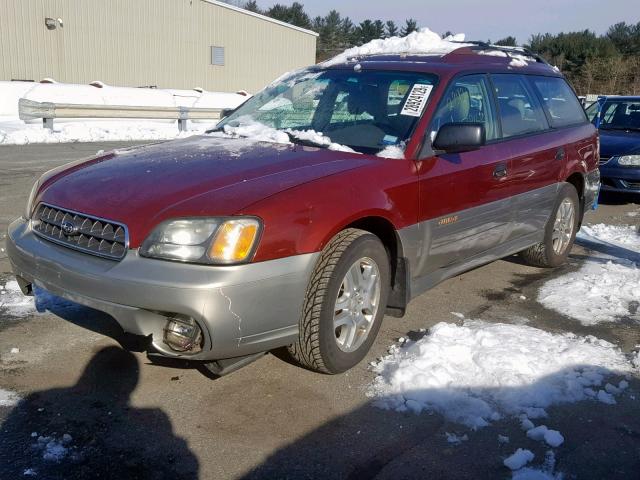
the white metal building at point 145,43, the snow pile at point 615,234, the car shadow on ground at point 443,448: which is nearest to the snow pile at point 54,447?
the car shadow on ground at point 443,448

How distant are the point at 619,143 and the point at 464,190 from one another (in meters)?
6.50

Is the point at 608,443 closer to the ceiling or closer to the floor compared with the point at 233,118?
closer to the floor

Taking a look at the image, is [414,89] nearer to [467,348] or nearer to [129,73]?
[467,348]

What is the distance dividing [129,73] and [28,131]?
12.8m

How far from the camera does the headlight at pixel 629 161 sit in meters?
9.22

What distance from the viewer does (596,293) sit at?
5.08 metres

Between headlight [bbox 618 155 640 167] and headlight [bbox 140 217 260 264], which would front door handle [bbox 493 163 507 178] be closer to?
headlight [bbox 140 217 260 264]

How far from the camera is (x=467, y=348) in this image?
12.5ft

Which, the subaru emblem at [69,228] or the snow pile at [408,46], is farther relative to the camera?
the snow pile at [408,46]

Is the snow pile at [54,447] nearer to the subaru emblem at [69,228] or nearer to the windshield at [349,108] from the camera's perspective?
the subaru emblem at [69,228]

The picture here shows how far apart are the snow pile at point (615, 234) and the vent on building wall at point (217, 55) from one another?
25477 millimetres

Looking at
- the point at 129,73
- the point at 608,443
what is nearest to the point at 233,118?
the point at 608,443

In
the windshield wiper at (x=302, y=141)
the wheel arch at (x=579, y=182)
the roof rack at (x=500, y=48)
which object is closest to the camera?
the windshield wiper at (x=302, y=141)

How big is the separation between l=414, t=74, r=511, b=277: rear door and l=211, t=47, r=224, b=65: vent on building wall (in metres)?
27.6
